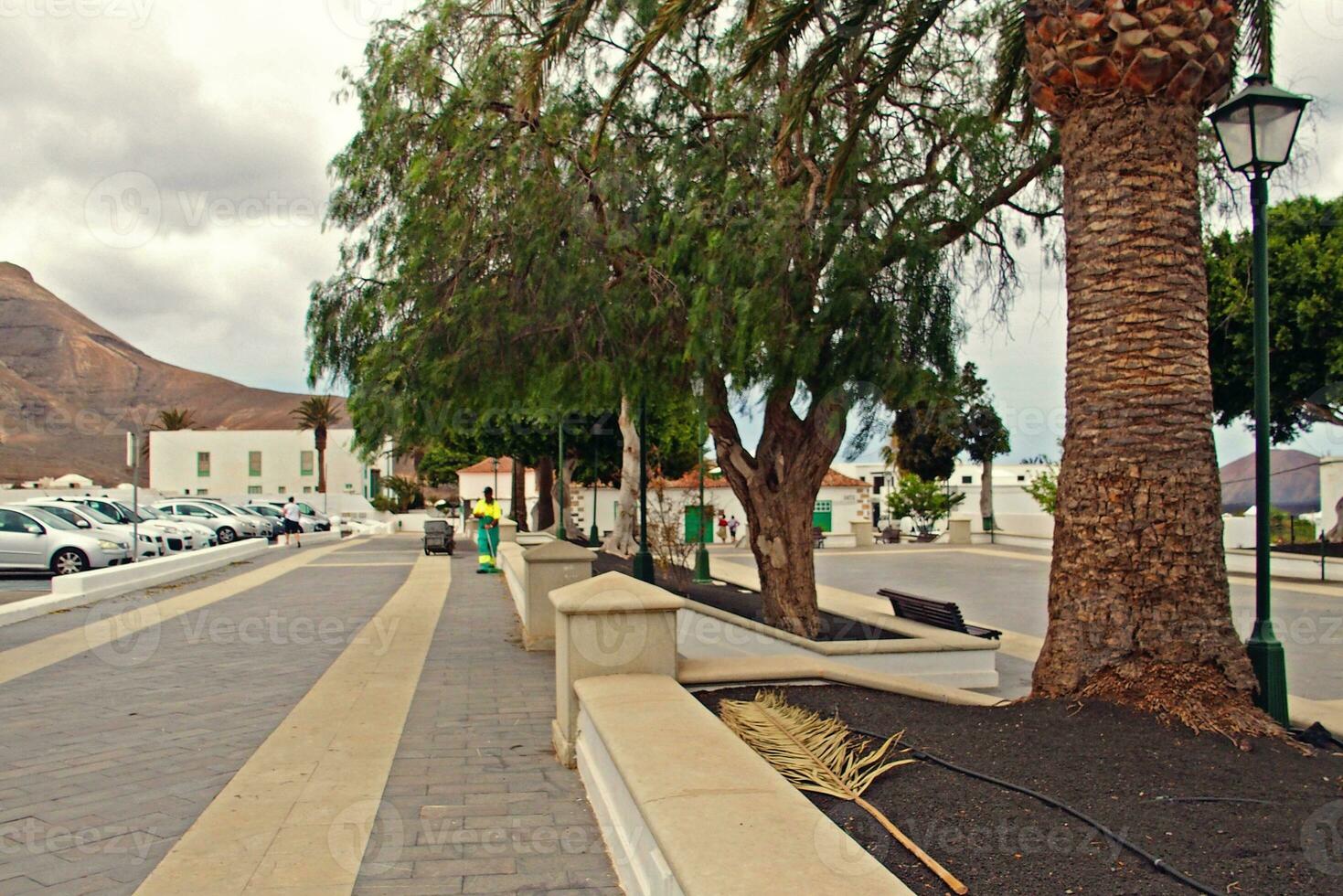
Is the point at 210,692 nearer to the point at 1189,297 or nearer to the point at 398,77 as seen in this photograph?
the point at 398,77

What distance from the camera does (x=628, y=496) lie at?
25.3 m

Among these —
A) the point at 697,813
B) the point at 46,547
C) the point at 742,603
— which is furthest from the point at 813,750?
the point at 46,547

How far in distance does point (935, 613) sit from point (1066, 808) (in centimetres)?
736

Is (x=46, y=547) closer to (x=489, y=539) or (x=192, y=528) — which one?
(x=489, y=539)

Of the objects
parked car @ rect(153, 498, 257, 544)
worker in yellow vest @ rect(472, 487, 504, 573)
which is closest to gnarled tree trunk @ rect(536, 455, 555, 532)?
worker in yellow vest @ rect(472, 487, 504, 573)

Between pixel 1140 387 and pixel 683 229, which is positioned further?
pixel 683 229

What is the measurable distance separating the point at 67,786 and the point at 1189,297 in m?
6.83

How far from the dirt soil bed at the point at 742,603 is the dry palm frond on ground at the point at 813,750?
3.10 metres

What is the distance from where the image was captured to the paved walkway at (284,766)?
14.9 ft

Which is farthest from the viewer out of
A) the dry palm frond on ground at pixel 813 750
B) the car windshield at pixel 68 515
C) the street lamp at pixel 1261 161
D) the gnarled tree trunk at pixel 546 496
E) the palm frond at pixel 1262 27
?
the gnarled tree trunk at pixel 546 496

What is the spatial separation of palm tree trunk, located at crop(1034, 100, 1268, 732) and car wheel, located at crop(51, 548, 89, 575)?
19.9 metres

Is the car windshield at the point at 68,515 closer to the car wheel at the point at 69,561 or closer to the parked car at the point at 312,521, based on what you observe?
the car wheel at the point at 69,561

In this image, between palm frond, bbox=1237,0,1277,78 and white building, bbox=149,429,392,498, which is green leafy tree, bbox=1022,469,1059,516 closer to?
palm frond, bbox=1237,0,1277,78

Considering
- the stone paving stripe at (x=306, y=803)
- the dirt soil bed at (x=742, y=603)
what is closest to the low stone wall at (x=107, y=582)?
the stone paving stripe at (x=306, y=803)
